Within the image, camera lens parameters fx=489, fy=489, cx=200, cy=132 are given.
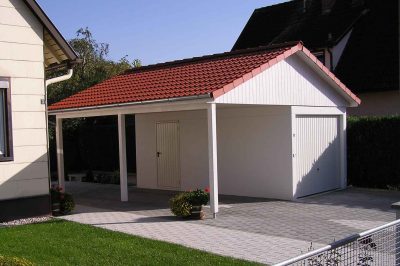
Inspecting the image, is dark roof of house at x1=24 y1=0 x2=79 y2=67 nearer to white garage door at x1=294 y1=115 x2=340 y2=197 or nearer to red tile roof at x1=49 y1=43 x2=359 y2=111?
red tile roof at x1=49 y1=43 x2=359 y2=111

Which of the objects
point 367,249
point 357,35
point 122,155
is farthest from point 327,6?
point 367,249

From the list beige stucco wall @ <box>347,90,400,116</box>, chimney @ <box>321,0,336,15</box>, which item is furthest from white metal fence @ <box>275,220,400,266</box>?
chimney @ <box>321,0,336,15</box>

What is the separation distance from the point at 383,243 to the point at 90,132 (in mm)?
18638

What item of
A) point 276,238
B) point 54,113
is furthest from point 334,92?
point 54,113

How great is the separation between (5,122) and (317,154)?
8436 millimetres

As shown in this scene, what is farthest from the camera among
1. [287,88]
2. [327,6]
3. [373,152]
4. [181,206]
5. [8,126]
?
[327,6]

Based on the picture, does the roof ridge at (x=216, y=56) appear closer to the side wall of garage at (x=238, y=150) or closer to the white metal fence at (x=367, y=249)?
the side wall of garage at (x=238, y=150)

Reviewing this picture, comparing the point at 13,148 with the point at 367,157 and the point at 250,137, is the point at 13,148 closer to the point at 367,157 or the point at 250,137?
the point at 250,137

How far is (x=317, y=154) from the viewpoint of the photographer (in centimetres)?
1406

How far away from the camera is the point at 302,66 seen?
13.1 m

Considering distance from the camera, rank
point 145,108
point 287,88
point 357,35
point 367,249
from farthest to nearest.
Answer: point 357,35 < point 287,88 < point 145,108 < point 367,249

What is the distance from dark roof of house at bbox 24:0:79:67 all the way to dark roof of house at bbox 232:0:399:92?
38.1ft

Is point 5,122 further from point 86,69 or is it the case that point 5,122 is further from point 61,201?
point 86,69

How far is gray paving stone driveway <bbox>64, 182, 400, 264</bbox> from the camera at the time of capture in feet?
26.3
